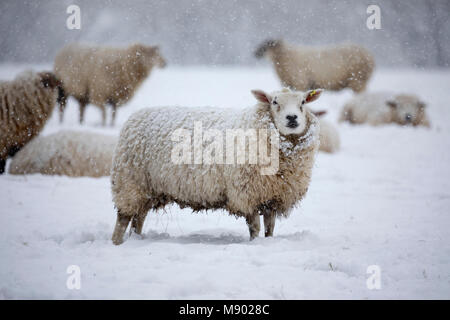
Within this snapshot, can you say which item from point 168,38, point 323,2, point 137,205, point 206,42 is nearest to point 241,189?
point 137,205

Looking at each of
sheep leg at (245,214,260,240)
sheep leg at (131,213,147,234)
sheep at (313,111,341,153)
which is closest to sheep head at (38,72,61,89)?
sheep leg at (131,213,147,234)

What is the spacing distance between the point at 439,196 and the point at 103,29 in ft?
77.9

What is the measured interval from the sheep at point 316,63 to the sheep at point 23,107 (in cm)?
609

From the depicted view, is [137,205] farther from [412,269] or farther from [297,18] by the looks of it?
[297,18]

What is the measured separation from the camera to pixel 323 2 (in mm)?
23828

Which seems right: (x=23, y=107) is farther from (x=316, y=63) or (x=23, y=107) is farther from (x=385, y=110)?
(x=385, y=110)

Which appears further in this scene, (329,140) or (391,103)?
(391,103)

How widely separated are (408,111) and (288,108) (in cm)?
968

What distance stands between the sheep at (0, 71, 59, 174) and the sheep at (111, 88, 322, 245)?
351 centimetres

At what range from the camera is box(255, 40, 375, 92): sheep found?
11.6 m

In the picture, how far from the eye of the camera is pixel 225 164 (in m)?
4.12

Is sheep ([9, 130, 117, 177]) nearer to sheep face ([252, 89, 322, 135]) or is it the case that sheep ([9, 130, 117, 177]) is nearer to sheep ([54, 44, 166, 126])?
sheep ([54, 44, 166, 126])

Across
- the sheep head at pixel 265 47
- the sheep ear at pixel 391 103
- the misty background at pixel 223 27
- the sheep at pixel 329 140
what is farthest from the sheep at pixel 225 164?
the sheep ear at pixel 391 103

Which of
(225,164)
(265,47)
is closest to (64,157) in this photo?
(225,164)
